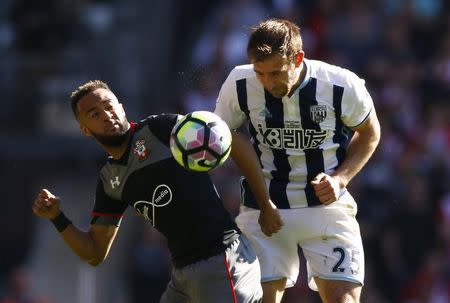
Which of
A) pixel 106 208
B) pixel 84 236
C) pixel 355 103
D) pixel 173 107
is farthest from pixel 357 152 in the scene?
pixel 173 107

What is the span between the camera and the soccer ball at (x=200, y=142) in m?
6.81

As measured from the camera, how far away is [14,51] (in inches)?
594

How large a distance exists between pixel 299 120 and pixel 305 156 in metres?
0.23

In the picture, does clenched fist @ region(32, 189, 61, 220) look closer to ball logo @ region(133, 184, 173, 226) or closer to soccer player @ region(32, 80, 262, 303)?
soccer player @ region(32, 80, 262, 303)

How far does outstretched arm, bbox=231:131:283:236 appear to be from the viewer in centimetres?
729

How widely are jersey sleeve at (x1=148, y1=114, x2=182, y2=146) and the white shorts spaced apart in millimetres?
807

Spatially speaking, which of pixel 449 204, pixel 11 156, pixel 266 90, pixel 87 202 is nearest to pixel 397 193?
pixel 449 204

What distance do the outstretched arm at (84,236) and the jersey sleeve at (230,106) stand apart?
2.98 ft

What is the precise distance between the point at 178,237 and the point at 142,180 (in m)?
0.38

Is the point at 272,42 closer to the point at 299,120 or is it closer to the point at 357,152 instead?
the point at 299,120

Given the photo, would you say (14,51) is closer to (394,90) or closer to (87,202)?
(87,202)

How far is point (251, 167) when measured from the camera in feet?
23.9

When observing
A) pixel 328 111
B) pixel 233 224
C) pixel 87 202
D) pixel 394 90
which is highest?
pixel 328 111

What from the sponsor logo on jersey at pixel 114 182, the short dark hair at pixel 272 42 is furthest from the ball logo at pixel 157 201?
the short dark hair at pixel 272 42
